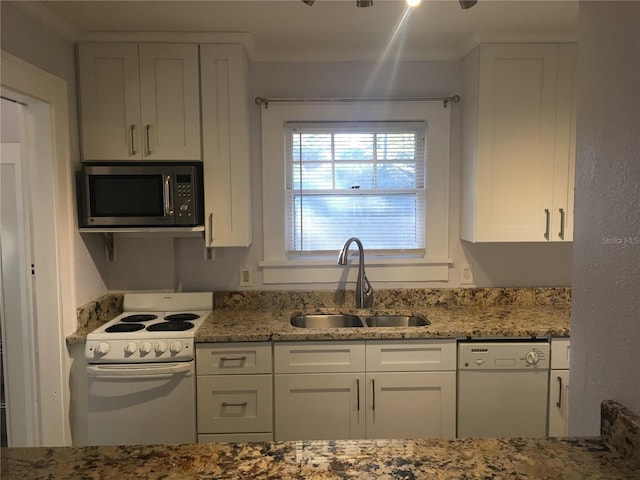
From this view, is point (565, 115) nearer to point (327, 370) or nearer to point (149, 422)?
point (327, 370)

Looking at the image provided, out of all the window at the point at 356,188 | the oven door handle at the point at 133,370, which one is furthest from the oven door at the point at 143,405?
the window at the point at 356,188

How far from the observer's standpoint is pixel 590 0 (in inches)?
44.3

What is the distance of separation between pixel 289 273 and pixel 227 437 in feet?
3.25

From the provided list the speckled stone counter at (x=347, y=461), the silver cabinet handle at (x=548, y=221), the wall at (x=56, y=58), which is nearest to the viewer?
the speckled stone counter at (x=347, y=461)

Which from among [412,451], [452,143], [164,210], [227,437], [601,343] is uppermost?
[452,143]

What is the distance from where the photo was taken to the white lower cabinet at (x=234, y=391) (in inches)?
88.4

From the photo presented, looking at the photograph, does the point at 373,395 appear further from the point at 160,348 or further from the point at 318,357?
the point at 160,348

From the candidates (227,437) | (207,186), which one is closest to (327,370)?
(227,437)

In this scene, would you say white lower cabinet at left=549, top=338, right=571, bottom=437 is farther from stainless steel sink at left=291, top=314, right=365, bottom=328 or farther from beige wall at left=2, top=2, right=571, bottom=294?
stainless steel sink at left=291, top=314, right=365, bottom=328

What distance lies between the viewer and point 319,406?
229cm

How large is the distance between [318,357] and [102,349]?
3.40 ft

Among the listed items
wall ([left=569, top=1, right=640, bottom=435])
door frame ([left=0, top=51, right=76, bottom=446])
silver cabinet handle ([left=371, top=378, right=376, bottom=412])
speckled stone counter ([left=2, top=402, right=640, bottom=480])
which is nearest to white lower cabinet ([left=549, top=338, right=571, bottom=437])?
silver cabinet handle ([left=371, top=378, right=376, bottom=412])

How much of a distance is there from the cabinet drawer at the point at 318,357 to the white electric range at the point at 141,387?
0.44m

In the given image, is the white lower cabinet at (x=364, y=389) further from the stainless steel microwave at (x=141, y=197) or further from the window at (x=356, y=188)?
the stainless steel microwave at (x=141, y=197)
